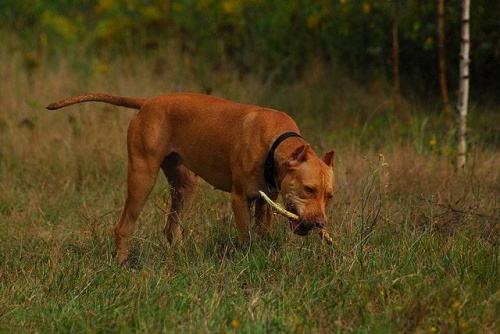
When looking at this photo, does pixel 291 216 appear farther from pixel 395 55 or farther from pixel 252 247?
pixel 395 55

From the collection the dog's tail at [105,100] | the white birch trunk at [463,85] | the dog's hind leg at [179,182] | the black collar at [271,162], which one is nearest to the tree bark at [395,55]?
the white birch trunk at [463,85]

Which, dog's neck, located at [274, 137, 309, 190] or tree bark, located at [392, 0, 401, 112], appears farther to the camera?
tree bark, located at [392, 0, 401, 112]

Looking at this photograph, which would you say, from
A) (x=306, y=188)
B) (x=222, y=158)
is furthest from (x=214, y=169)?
(x=306, y=188)

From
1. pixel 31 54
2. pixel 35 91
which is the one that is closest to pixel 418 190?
pixel 35 91

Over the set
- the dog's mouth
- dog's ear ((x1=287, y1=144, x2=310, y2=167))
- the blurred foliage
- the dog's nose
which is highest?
dog's ear ((x1=287, y1=144, x2=310, y2=167))

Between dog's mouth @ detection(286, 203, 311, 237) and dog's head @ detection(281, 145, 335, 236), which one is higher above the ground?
dog's head @ detection(281, 145, 335, 236)

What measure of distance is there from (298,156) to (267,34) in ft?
24.2

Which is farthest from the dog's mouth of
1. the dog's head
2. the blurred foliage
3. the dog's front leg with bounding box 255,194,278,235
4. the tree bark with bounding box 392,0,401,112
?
the blurred foliage

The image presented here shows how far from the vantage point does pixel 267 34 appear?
43.8ft

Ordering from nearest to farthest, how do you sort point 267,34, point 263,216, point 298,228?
point 298,228, point 263,216, point 267,34

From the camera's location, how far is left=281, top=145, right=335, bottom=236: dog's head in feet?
19.6

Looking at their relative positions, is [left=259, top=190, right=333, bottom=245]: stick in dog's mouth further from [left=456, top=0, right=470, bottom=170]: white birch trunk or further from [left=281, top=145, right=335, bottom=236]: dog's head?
[left=456, top=0, right=470, bottom=170]: white birch trunk

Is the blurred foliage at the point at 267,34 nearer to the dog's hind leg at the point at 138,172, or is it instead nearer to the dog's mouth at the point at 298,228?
the dog's hind leg at the point at 138,172

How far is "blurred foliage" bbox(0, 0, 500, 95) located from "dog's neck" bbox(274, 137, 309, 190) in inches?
217
